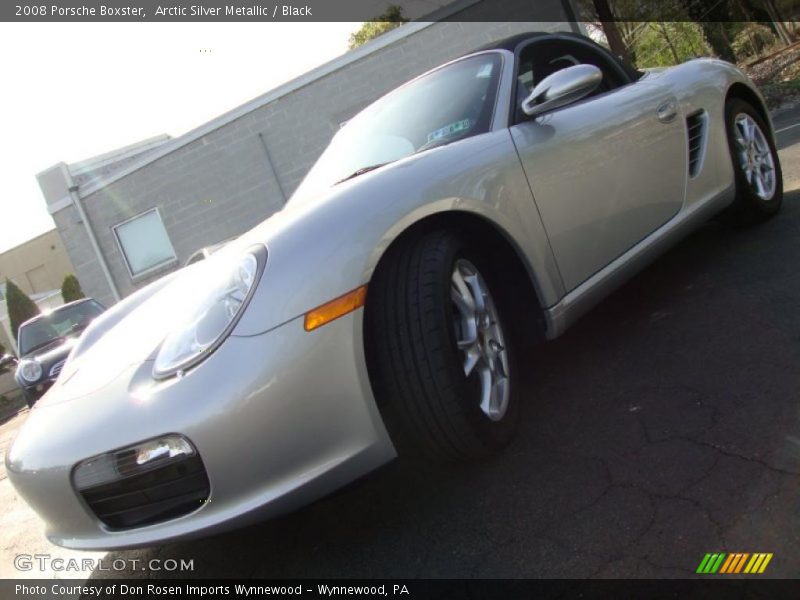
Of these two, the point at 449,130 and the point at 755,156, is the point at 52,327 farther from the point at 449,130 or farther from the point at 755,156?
the point at 755,156

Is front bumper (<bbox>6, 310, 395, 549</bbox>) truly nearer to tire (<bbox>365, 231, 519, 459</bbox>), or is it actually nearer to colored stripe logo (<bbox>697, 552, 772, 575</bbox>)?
tire (<bbox>365, 231, 519, 459</bbox>)

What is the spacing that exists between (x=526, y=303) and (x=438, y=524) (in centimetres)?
90

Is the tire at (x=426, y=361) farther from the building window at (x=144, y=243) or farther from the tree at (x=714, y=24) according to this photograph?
the tree at (x=714, y=24)

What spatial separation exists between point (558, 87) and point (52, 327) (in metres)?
9.27

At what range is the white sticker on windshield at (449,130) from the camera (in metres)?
2.69

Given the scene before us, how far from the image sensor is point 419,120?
2.88 metres

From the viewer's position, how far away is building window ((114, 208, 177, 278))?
43.7 feet

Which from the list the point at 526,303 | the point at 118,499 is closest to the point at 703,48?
the point at 526,303

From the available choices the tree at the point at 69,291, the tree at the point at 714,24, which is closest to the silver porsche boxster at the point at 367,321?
the tree at the point at 714,24

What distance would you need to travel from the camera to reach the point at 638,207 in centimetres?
298

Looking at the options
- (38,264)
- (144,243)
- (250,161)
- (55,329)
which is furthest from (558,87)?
(38,264)

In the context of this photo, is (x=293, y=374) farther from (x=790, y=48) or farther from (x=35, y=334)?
(x=790, y=48)

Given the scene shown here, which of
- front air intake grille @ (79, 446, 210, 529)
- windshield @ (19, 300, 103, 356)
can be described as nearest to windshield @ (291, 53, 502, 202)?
front air intake grille @ (79, 446, 210, 529)

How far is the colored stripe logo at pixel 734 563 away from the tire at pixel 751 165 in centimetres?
267
